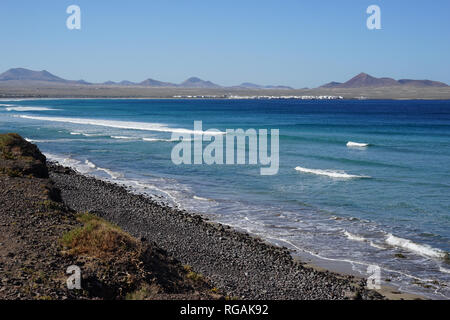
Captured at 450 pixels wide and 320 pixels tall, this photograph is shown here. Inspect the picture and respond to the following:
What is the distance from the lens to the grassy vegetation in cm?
967

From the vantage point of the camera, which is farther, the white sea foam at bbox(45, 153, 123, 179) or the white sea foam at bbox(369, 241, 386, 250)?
the white sea foam at bbox(45, 153, 123, 179)

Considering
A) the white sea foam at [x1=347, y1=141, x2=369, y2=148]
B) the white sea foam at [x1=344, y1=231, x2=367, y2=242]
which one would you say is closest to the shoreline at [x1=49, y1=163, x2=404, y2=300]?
the white sea foam at [x1=344, y1=231, x2=367, y2=242]

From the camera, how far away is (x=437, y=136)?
48.6 metres

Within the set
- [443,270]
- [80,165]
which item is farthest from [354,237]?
[80,165]

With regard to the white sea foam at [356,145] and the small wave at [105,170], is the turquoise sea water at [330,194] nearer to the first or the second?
the small wave at [105,170]

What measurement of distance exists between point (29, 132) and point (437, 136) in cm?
4375

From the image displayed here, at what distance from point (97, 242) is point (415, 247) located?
10.2 metres

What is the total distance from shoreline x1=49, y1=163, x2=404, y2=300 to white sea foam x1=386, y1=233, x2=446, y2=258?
327 cm

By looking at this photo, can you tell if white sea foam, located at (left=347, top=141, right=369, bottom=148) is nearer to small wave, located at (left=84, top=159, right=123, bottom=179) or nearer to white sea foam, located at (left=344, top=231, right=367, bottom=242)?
small wave, located at (left=84, top=159, right=123, bottom=179)

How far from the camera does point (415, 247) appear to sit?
591 inches

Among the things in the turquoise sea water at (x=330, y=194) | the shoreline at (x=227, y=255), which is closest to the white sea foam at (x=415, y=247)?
the turquoise sea water at (x=330, y=194)

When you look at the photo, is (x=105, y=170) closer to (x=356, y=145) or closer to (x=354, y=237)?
(x=354, y=237)

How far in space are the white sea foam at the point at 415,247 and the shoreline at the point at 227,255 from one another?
10.7ft
